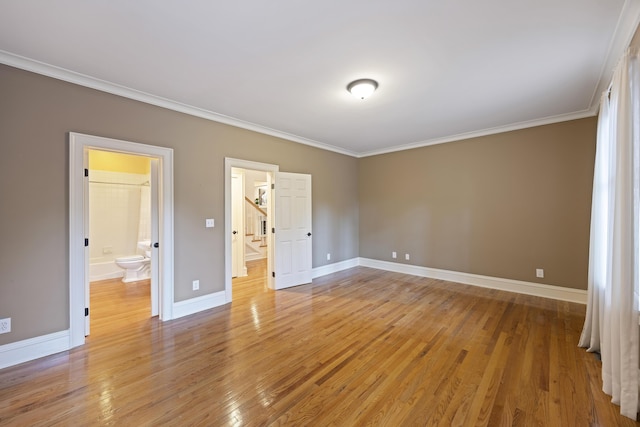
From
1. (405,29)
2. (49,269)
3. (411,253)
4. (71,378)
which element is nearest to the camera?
(405,29)

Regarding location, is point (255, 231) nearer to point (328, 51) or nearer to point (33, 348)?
point (33, 348)

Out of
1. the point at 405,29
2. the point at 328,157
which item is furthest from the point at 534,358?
the point at 328,157

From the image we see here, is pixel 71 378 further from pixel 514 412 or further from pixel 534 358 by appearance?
pixel 534 358

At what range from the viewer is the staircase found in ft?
25.7

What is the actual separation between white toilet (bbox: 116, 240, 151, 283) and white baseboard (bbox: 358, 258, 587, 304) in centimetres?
490

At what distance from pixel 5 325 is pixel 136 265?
8.97 feet

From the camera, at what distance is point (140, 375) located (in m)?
2.27

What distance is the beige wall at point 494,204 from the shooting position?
393 centimetres

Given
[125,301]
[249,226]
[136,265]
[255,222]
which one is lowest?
[125,301]

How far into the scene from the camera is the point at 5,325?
2.38 meters

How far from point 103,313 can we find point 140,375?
191cm

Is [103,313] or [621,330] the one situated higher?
[621,330]

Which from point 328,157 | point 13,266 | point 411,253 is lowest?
point 411,253

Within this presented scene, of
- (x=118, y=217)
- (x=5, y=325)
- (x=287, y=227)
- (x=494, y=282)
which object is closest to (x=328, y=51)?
(x=287, y=227)
